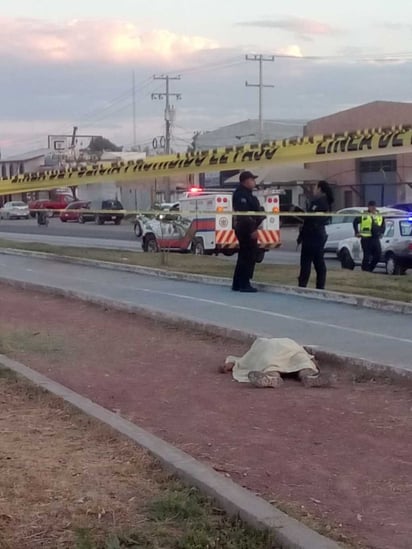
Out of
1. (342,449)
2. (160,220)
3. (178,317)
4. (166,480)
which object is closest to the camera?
(166,480)

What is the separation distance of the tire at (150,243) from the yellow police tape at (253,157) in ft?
47.9

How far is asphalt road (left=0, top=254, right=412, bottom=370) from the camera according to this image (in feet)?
33.2

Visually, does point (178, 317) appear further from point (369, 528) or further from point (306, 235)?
point (369, 528)

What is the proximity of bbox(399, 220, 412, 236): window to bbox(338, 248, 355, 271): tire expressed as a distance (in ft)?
6.56

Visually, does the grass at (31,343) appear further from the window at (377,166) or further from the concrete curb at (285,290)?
the window at (377,166)

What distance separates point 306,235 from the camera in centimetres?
1478

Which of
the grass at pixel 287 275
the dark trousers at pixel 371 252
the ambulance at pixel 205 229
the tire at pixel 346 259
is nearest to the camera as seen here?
the grass at pixel 287 275

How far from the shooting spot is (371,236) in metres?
23.3

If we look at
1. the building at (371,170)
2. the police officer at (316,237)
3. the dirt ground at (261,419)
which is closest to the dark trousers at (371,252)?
the police officer at (316,237)

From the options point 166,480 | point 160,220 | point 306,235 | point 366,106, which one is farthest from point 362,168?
point 166,480

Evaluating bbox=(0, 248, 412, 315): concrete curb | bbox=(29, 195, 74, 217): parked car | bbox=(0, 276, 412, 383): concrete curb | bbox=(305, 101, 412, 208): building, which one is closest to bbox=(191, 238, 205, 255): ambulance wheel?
bbox=(0, 248, 412, 315): concrete curb

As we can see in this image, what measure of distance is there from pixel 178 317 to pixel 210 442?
543 cm

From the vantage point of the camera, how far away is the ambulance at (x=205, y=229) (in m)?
29.2

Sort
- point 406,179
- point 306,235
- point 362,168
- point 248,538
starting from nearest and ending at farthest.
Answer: point 248,538
point 306,235
point 406,179
point 362,168
